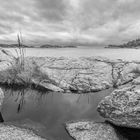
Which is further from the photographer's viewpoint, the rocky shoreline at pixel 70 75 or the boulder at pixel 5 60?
the boulder at pixel 5 60

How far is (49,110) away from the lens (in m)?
5.73

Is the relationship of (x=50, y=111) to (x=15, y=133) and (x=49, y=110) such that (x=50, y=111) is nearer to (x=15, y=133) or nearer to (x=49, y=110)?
(x=49, y=110)

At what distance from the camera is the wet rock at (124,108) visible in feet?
13.3

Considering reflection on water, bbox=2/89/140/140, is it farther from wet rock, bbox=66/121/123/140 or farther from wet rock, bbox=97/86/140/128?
wet rock, bbox=97/86/140/128

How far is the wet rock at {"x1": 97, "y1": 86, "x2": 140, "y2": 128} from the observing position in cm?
405

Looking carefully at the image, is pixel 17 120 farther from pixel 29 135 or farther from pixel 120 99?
pixel 120 99

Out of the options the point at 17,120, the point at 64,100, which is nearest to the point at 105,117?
the point at 64,100

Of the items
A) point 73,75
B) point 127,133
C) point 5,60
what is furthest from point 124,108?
point 5,60

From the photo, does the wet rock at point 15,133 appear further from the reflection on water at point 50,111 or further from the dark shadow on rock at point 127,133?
the dark shadow on rock at point 127,133

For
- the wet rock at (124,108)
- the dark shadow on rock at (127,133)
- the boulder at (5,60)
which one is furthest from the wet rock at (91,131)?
the boulder at (5,60)

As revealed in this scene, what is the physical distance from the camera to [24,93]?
7074mm

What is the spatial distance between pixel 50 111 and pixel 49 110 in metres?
0.10

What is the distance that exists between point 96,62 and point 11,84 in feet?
18.2

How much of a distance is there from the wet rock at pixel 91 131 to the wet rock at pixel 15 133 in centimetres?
108
